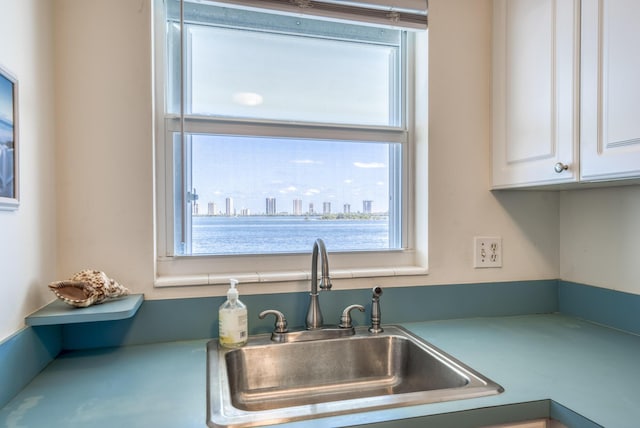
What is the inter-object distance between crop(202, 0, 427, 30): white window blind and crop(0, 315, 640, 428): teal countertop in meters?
1.10

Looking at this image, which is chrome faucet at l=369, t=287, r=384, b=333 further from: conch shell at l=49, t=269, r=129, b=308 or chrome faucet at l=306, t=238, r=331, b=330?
conch shell at l=49, t=269, r=129, b=308

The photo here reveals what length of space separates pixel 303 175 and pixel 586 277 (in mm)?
1135

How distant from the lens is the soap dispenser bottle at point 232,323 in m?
1.13

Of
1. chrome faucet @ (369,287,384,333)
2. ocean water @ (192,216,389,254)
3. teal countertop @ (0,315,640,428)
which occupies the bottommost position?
teal countertop @ (0,315,640,428)

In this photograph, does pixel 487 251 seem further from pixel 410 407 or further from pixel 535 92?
pixel 410 407

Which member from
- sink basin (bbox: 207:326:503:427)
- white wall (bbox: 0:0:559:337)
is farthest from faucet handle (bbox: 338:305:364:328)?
white wall (bbox: 0:0:559:337)

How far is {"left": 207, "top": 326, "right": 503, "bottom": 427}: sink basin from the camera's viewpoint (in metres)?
1.06

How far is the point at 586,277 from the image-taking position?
1442 millimetres

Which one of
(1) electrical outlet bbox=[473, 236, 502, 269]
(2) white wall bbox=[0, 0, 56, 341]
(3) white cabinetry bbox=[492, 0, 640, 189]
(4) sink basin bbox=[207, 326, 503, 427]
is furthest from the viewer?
(1) electrical outlet bbox=[473, 236, 502, 269]

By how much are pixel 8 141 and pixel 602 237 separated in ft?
5.92

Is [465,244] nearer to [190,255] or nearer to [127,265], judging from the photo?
[190,255]

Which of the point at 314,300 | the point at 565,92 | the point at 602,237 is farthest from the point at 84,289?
the point at 602,237

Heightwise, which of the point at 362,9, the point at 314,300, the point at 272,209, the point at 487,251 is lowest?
the point at 314,300

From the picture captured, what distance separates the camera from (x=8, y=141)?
85 centimetres
